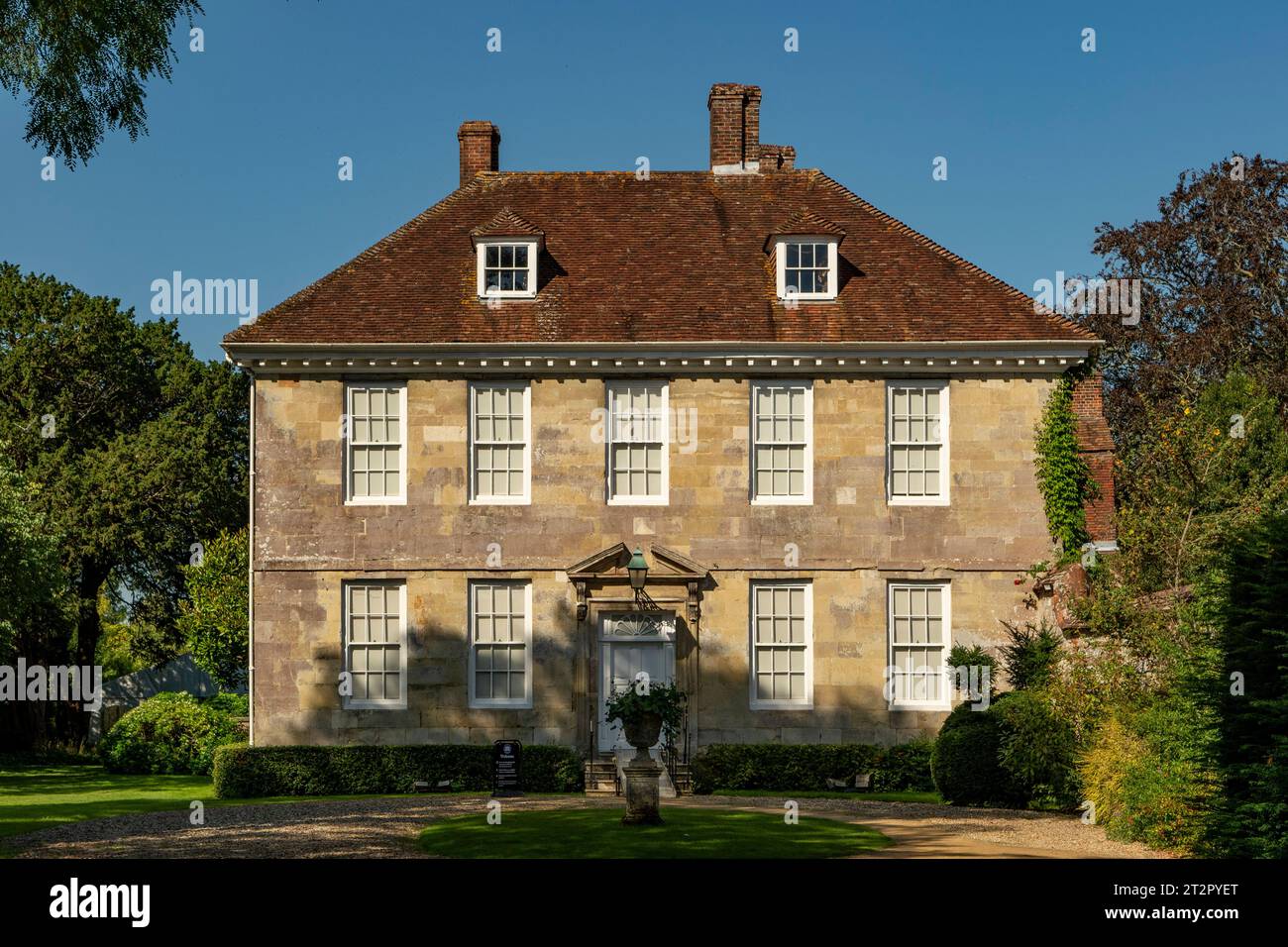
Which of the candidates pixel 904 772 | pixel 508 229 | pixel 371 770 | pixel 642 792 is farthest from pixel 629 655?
pixel 642 792

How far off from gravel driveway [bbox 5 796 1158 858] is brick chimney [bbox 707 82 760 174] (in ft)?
45.2

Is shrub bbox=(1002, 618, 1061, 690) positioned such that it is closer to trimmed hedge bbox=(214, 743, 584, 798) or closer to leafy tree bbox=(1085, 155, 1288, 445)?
trimmed hedge bbox=(214, 743, 584, 798)

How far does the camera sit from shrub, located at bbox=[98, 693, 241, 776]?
113 ft

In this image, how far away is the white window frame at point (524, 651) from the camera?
2747 cm

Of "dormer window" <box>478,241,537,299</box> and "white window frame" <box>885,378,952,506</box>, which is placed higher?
"dormer window" <box>478,241,537,299</box>

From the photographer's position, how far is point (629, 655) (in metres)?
27.6

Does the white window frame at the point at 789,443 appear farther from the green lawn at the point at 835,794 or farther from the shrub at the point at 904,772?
the green lawn at the point at 835,794

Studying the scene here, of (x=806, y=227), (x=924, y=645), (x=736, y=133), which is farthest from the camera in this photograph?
(x=736, y=133)

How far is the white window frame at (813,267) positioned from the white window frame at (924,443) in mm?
2211

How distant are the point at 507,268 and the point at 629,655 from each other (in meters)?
7.71

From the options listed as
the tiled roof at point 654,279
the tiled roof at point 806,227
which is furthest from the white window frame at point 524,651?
the tiled roof at point 806,227

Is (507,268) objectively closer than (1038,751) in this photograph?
No

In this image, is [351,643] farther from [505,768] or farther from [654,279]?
[654,279]

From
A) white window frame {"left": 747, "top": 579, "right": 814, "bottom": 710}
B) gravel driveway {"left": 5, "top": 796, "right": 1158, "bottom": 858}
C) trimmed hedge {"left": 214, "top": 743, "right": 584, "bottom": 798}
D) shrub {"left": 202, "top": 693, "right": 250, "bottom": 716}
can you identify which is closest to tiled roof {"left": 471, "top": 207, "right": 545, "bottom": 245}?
white window frame {"left": 747, "top": 579, "right": 814, "bottom": 710}
